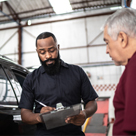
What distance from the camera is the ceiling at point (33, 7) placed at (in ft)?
34.9

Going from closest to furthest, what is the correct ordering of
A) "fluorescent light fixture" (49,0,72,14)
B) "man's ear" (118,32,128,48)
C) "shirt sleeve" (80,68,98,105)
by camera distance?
"man's ear" (118,32,128,48)
"shirt sleeve" (80,68,98,105)
"fluorescent light fixture" (49,0,72,14)

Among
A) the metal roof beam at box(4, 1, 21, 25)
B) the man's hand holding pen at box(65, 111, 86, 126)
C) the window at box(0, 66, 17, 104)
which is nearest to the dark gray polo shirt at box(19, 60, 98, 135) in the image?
the man's hand holding pen at box(65, 111, 86, 126)

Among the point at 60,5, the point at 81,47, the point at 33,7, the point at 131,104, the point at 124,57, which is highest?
the point at 33,7

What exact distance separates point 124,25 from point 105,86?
30.9ft

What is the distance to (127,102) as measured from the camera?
68 cm

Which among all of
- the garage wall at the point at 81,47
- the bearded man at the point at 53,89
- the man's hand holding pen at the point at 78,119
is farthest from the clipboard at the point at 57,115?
the garage wall at the point at 81,47

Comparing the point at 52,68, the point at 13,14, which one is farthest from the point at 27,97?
the point at 13,14

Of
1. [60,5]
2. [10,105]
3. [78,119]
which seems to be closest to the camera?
[78,119]

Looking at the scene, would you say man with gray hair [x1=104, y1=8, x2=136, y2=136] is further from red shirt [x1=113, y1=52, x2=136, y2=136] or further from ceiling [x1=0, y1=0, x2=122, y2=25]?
ceiling [x1=0, y1=0, x2=122, y2=25]

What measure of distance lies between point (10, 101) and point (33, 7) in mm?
10354

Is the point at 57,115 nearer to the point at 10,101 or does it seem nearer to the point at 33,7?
the point at 10,101

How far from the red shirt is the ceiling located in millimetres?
10639

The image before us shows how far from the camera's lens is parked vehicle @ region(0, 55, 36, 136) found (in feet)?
5.09

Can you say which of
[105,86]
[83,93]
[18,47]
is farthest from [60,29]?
[83,93]
